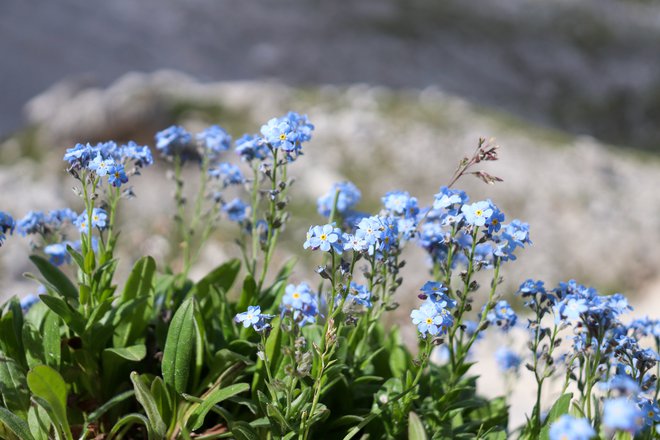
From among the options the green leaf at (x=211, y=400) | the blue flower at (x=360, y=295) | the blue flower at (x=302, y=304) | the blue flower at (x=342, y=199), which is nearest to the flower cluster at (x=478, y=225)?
the blue flower at (x=360, y=295)

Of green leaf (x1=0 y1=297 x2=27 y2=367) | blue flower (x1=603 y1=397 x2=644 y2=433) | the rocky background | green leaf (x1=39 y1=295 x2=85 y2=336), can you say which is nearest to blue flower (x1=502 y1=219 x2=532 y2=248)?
blue flower (x1=603 y1=397 x2=644 y2=433)

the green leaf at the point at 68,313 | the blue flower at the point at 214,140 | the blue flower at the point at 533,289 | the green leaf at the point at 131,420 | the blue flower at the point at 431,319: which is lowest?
the green leaf at the point at 131,420

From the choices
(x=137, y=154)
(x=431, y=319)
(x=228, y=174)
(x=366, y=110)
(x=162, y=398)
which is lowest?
(x=162, y=398)

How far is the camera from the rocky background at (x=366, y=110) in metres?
9.42

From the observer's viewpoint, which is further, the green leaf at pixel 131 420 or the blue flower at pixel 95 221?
the blue flower at pixel 95 221

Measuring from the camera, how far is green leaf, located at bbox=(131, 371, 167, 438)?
2.93 meters

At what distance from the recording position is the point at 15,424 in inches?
118

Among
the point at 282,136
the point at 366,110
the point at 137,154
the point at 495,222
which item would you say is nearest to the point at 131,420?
the point at 137,154

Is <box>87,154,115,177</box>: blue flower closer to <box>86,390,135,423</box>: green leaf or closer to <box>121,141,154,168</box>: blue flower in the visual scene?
<box>121,141,154,168</box>: blue flower

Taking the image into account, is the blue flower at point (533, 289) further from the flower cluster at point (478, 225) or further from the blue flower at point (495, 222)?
the blue flower at point (495, 222)

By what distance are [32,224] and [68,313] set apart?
649 mm

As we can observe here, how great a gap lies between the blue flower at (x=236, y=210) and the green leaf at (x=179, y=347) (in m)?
0.85

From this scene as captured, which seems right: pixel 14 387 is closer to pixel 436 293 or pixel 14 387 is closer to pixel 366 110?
pixel 436 293

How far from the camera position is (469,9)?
23328 mm
